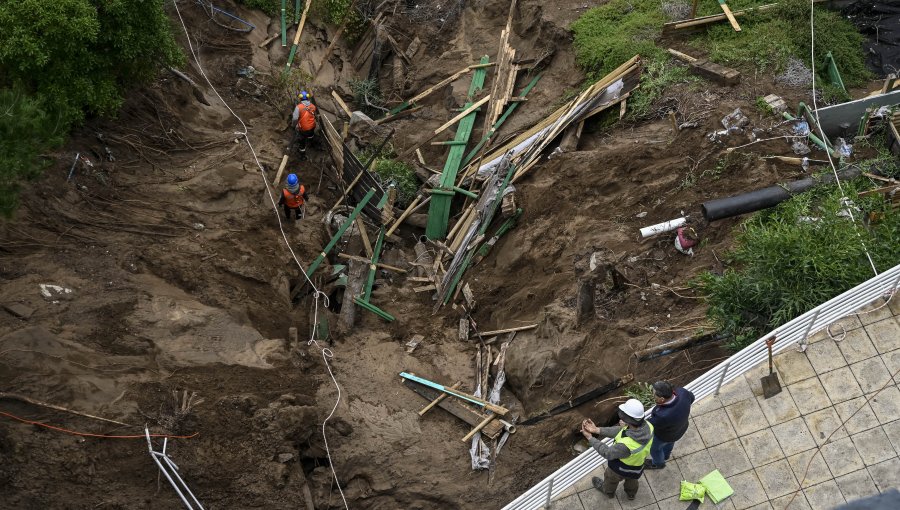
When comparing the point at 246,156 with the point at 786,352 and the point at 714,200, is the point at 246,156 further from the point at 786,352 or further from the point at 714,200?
the point at 786,352

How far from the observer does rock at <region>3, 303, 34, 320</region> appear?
10.4 m

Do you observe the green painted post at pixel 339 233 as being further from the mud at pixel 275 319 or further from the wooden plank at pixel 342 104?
the wooden plank at pixel 342 104

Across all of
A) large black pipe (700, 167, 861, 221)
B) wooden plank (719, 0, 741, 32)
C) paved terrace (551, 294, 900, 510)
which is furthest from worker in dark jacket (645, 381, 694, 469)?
wooden plank (719, 0, 741, 32)

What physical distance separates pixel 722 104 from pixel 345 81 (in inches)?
341

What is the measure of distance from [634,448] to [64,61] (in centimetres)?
977

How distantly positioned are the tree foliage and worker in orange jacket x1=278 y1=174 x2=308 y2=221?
297cm

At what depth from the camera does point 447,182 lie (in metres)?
14.5

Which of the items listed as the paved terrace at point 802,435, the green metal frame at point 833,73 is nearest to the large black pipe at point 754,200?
the paved terrace at point 802,435

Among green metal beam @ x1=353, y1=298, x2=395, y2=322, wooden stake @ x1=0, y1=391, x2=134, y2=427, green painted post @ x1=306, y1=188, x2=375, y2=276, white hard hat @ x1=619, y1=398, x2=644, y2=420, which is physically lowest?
green metal beam @ x1=353, y1=298, x2=395, y2=322

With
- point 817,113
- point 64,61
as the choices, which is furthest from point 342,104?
point 817,113

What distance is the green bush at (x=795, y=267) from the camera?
962 cm

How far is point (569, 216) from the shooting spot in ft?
42.0

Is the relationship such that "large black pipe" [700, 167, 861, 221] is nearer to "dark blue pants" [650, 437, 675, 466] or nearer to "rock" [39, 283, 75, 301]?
"dark blue pants" [650, 437, 675, 466]

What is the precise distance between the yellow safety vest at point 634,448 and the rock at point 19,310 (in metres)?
7.68
